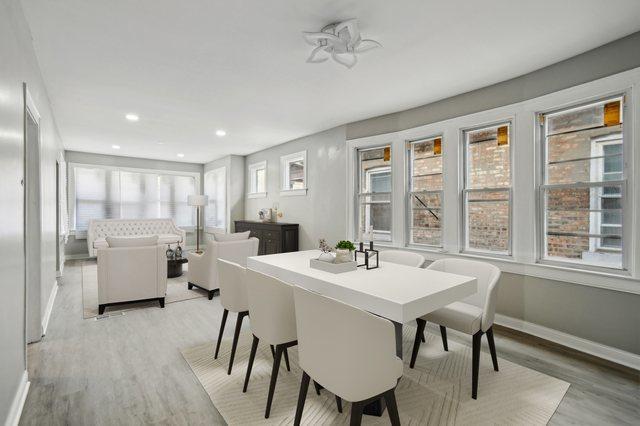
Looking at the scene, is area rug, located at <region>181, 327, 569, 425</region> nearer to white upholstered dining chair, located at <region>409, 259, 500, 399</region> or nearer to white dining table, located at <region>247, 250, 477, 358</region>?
white upholstered dining chair, located at <region>409, 259, 500, 399</region>

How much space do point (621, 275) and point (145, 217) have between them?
30.9ft

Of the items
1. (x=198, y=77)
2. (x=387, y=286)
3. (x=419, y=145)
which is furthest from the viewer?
(x=419, y=145)

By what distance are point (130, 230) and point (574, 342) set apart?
8853mm

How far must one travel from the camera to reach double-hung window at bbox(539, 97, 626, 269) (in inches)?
105

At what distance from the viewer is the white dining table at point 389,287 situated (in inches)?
64.4

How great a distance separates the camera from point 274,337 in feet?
6.26

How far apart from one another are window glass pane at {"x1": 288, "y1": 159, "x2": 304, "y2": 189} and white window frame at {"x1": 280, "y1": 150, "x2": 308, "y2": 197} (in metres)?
0.06

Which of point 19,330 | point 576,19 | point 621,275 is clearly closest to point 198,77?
point 19,330

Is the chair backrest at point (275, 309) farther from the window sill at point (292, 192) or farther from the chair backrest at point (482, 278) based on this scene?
the window sill at point (292, 192)

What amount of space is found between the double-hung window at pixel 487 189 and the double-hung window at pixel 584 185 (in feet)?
1.24

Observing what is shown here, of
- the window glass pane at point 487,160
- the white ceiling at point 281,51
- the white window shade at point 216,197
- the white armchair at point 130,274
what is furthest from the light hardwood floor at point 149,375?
the white window shade at point 216,197

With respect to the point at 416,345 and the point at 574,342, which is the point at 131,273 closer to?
the point at 416,345

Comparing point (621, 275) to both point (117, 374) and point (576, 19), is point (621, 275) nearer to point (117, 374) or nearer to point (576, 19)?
point (576, 19)

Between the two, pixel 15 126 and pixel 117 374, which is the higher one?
pixel 15 126
